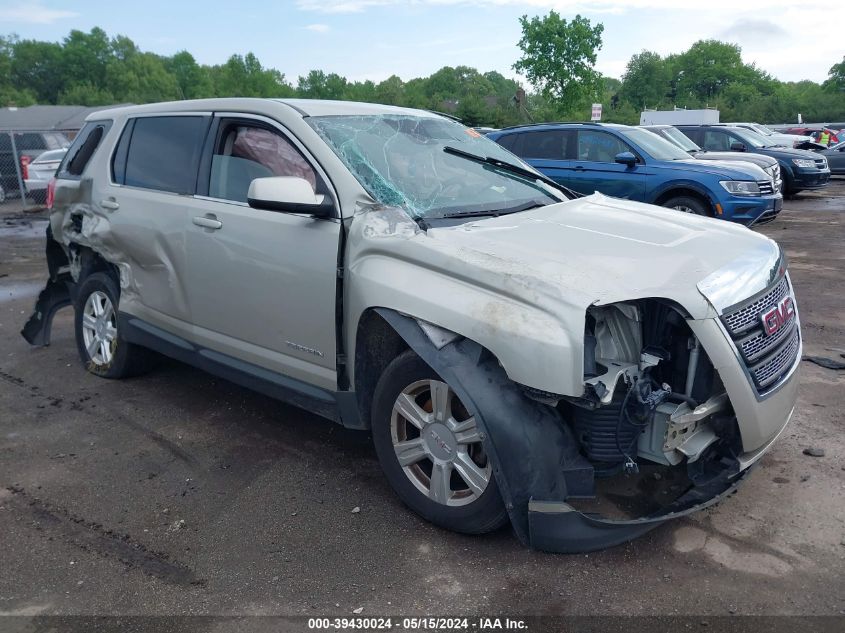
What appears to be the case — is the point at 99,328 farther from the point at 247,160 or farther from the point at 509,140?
the point at 509,140

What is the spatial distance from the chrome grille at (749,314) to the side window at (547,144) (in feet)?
26.0

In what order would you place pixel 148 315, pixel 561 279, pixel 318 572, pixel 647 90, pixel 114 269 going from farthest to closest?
pixel 647 90
pixel 114 269
pixel 148 315
pixel 318 572
pixel 561 279

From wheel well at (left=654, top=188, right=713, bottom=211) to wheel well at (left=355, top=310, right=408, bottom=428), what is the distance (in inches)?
301

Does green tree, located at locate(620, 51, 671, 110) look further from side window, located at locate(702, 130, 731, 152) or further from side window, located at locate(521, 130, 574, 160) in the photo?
side window, located at locate(521, 130, 574, 160)

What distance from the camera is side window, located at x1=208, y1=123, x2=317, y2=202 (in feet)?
12.5

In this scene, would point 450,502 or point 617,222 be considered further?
point 617,222

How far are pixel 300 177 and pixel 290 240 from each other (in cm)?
35

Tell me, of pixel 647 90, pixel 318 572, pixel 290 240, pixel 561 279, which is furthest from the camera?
pixel 647 90

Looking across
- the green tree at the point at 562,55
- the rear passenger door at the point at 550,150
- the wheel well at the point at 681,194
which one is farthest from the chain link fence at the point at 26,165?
the green tree at the point at 562,55

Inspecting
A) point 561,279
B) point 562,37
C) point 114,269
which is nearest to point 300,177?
point 561,279

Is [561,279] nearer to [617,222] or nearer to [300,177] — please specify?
[617,222]

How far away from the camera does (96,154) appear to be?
16.9 feet

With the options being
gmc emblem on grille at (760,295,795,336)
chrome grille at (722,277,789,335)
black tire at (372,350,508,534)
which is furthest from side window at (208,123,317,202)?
gmc emblem on grille at (760,295,795,336)

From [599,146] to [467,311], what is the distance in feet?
27.5
